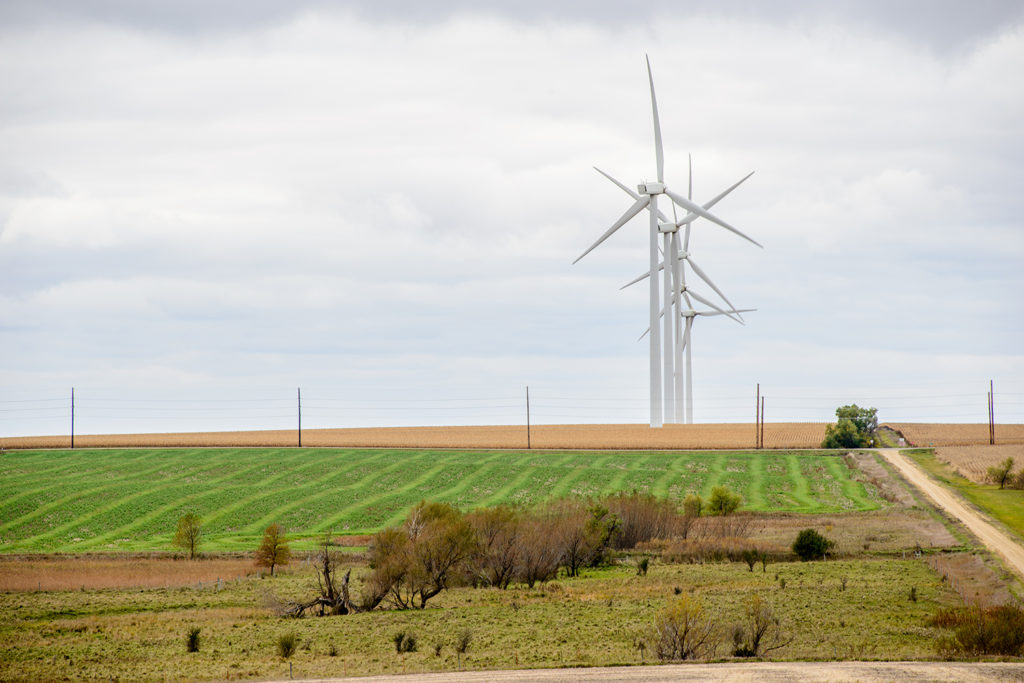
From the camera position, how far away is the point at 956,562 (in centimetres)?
5838

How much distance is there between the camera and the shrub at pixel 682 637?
1529 inches

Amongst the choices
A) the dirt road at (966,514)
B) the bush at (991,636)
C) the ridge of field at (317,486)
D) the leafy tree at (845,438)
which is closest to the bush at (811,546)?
the dirt road at (966,514)

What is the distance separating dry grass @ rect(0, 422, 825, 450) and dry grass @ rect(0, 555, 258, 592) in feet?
183

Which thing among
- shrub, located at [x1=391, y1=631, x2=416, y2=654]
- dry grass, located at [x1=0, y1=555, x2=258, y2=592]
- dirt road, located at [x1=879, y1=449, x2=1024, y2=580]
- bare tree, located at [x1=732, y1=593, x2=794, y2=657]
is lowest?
dry grass, located at [x1=0, y1=555, x2=258, y2=592]

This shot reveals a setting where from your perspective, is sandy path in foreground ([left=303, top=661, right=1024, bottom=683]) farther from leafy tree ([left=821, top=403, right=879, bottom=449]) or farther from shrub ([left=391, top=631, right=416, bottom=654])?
leafy tree ([left=821, top=403, right=879, bottom=449])

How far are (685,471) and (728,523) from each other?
1069 inches

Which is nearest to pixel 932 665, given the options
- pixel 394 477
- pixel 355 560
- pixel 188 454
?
pixel 355 560

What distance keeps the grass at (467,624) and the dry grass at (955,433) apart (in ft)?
210

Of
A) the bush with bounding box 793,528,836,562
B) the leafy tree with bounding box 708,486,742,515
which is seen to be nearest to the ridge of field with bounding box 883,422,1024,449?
the leafy tree with bounding box 708,486,742,515

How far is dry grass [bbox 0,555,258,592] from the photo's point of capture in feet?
201

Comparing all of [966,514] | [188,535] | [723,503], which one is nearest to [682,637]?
[188,535]

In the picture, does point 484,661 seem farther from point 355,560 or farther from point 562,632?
point 355,560

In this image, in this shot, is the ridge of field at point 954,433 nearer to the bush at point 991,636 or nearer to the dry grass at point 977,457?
the dry grass at point 977,457

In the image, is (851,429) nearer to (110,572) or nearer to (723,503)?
(723,503)
